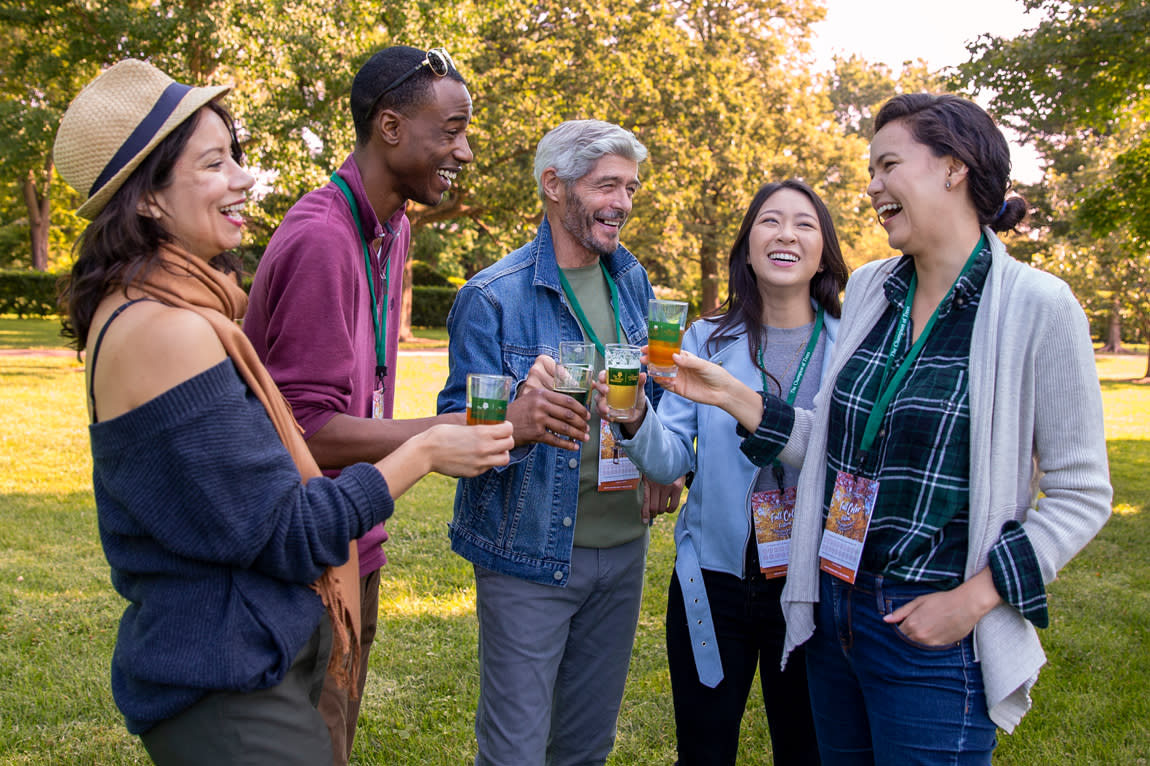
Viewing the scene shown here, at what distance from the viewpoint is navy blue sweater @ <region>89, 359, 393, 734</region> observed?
166cm

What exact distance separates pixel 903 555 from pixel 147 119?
2104 millimetres

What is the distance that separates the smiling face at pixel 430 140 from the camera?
2.79 m

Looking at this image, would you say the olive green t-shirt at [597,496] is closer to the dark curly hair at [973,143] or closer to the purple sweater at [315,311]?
the purple sweater at [315,311]

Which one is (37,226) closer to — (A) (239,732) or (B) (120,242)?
(B) (120,242)

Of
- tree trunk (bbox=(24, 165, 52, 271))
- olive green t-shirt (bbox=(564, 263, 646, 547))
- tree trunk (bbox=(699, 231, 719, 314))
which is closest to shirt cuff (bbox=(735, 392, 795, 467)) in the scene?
olive green t-shirt (bbox=(564, 263, 646, 547))

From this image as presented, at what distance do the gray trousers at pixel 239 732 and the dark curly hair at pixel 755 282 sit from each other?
1985 mm

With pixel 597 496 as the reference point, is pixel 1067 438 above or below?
above

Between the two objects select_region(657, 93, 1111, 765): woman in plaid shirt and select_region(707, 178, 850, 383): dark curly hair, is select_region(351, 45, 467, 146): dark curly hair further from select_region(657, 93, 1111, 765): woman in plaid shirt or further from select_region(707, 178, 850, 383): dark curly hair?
select_region(657, 93, 1111, 765): woman in plaid shirt

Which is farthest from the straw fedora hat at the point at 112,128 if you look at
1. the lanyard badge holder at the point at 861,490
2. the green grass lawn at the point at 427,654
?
the green grass lawn at the point at 427,654

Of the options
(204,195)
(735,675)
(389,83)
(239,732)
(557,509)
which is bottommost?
(735,675)

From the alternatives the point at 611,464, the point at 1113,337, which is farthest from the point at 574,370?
the point at 1113,337

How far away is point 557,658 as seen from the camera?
9.59ft

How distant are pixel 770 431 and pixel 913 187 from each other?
85 centimetres

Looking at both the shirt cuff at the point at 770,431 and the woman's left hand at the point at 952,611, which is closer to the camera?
the woman's left hand at the point at 952,611
